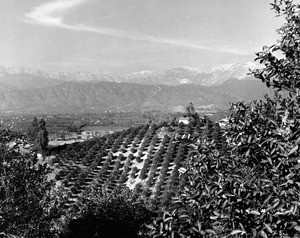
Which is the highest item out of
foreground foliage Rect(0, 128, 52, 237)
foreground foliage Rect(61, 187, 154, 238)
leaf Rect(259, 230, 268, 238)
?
leaf Rect(259, 230, 268, 238)

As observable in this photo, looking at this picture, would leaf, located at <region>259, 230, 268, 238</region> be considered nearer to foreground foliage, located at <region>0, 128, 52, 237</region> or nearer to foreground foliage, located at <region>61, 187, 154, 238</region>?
foreground foliage, located at <region>0, 128, 52, 237</region>

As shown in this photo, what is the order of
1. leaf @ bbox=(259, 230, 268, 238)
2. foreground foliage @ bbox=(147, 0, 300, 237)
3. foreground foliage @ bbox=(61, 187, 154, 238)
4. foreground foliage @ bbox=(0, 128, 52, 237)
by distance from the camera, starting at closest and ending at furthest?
leaf @ bbox=(259, 230, 268, 238) < foreground foliage @ bbox=(147, 0, 300, 237) < foreground foliage @ bbox=(0, 128, 52, 237) < foreground foliage @ bbox=(61, 187, 154, 238)

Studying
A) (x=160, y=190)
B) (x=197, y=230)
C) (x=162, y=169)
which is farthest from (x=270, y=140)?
(x=162, y=169)

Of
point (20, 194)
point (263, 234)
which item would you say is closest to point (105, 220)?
point (20, 194)

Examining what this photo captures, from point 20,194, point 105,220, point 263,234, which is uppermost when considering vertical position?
point 263,234

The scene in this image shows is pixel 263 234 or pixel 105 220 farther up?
pixel 263 234

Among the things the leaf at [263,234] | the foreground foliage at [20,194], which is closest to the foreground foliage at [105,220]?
the foreground foliage at [20,194]

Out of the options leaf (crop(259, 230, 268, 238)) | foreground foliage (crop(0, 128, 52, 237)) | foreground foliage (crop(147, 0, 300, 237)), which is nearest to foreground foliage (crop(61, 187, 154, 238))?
foreground foliage (crop(0, 128, 52, 237))

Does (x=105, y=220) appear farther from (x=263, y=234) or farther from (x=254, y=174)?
(x=263, y=234)

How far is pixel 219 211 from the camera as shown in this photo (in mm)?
6105

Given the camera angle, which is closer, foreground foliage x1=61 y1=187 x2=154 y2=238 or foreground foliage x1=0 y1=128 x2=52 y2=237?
foreground foliage x1=0 y1=128 x2=52 y2=237

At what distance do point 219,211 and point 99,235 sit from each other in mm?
22923

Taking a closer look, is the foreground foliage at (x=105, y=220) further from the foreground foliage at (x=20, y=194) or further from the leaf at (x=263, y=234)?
the leaf at (x=263, y=234)

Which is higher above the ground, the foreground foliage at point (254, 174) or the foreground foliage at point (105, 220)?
the foreground foliage at point (254, 174)
